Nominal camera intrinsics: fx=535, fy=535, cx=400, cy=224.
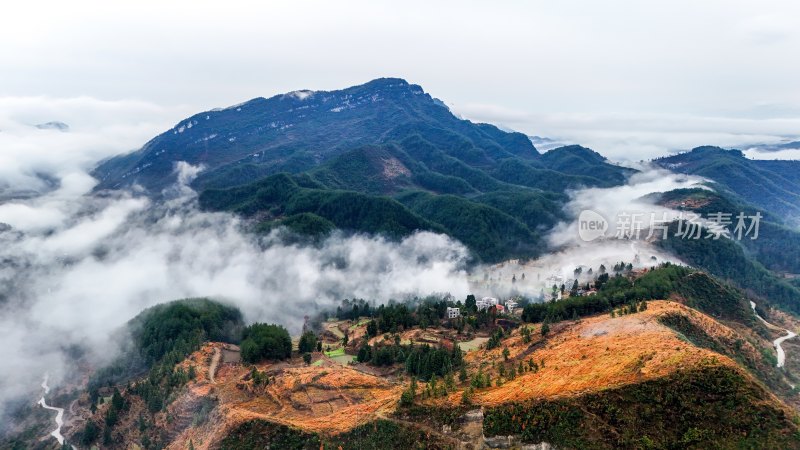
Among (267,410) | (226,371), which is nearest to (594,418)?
(267,410)

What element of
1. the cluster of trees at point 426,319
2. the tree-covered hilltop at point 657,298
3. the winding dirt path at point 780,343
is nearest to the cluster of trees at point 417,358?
the cluster of trees at point 426,319

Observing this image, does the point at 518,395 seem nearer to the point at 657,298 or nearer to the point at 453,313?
the point at 657,298

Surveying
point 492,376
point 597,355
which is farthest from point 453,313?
point 597,355

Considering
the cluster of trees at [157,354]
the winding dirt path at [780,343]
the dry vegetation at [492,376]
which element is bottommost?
the cluster of trees at [157,354]

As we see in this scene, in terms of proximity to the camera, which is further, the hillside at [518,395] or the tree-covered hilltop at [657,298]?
the tree-covered hilltop at [657,298]

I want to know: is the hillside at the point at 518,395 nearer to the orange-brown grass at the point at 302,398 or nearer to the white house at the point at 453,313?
the orange-brown grass at the point at 302,398

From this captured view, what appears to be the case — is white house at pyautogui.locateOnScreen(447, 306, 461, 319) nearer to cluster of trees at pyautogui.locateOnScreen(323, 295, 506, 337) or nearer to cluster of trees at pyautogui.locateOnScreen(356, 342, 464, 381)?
cluster of trees at pyautogui.locateOnScreen(323, 295, 506, 337)

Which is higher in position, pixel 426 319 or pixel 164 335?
pixel 426 319

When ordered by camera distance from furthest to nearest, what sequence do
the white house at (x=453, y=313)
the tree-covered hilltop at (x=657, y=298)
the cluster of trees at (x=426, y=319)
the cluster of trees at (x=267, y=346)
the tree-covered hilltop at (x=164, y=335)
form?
the white house at (x=453, y=313), the tree-covered hilltop at (x=164, y=335), the cluster of trees at (x=426, y=319), the tree-covered hilltop at (x=657, y=298), the cluster of trees at (x=267, y=346)
